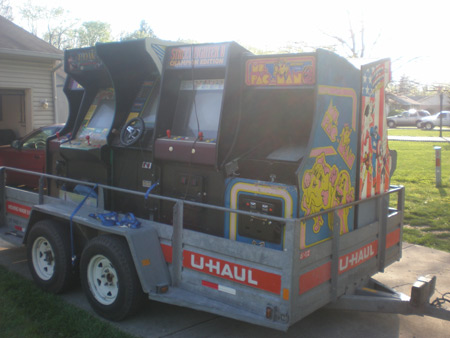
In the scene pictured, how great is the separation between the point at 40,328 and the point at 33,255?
3.71ft

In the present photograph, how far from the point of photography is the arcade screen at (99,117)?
5713mm

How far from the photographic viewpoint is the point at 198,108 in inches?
189

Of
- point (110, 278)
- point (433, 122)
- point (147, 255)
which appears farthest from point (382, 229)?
point (433, 122)

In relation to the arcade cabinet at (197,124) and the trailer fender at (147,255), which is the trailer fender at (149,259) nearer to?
the trailer fender at (147,255)

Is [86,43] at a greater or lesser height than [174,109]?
greater

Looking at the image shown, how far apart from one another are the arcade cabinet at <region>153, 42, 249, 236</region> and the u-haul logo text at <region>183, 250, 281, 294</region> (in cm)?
62

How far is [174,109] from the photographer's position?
16.1ft

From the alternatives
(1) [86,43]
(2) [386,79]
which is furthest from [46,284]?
(1) [86,43]

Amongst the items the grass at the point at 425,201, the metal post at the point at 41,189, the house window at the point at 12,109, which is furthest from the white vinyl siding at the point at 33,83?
the grass at the point at 425,201

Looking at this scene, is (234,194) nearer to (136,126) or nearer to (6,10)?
(136,126)

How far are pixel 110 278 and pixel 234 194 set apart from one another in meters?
1.34

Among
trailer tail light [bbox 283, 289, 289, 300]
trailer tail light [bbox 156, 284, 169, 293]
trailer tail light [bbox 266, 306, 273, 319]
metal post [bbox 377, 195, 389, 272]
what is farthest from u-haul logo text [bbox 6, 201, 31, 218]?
metal post [bbox 377, 195, 389, 272]

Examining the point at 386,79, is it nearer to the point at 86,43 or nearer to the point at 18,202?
the point at 18,202

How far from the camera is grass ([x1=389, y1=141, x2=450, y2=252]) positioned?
23.6 ft
